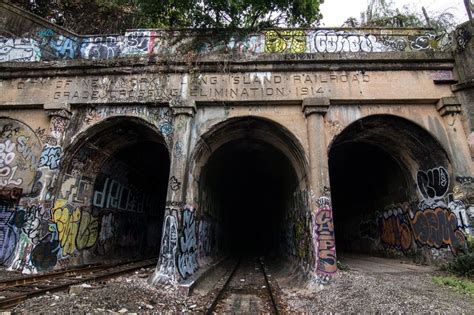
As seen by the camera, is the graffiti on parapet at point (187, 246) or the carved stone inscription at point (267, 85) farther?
the carved stone inscription at point (267, 85)

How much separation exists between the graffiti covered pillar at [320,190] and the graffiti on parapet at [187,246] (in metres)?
3.81

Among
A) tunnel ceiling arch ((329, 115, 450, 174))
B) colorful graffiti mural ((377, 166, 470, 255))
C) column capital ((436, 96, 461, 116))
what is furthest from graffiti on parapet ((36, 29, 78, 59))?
colorful graffiti mural ((377, 166, 470, 255))

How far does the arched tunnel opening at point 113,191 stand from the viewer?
32.3ft

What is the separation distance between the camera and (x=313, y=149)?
854 centimetres

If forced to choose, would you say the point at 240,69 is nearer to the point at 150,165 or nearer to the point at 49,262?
the point at 150,165

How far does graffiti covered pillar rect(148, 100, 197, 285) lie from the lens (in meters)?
7.59

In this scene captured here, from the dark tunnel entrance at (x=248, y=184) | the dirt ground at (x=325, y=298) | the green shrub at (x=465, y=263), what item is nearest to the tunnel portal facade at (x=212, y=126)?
the green shrub at (x=465, y=263)

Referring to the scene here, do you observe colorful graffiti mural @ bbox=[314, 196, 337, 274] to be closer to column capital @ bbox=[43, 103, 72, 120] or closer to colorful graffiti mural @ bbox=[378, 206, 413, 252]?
colorful graffiti mural @ bbox=[378, 206, 413, 252]

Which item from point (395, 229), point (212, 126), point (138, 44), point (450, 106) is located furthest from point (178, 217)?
point (450, 106)

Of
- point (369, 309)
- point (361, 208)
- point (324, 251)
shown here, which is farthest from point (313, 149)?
point (361, 208)

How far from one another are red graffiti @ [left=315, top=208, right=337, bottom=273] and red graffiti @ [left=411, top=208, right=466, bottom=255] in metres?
3.86

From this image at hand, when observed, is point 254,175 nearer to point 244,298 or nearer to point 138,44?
point 138,44

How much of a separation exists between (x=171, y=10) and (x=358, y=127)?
11.9m

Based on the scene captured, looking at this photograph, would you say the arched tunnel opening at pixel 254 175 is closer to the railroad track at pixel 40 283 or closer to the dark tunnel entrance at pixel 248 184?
the dark tunnel entrance at pixel 248 184
